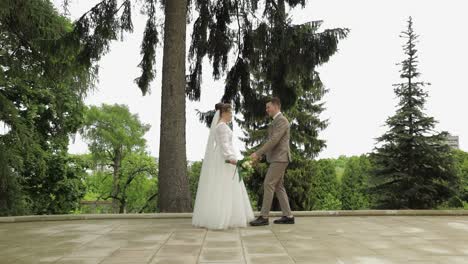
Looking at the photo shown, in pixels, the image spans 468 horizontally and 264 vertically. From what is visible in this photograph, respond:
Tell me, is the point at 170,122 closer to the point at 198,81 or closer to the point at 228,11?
the point at 198,81

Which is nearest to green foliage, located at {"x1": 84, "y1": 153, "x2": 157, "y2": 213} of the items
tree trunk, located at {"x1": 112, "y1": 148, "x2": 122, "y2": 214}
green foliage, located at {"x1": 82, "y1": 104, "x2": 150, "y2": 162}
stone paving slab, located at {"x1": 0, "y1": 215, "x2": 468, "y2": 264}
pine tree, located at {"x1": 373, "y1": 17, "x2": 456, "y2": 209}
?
tree trunk, located at {"x1": 112, "y1": 148, "x2": 122, "y2": 214}

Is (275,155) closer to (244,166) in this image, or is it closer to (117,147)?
(244,166)

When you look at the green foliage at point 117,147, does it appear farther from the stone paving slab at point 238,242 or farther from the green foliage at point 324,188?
the stone paving slab at point 238,242

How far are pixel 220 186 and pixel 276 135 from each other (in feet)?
3.75

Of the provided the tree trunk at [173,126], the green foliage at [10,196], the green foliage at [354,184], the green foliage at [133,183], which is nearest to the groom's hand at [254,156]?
the tree trunk at [173,126]

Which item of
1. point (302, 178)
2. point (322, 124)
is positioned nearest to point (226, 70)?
point (302, 178)

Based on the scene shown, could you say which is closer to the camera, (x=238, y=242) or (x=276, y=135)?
(x=238, y=242)

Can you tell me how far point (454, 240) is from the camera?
6.07 metres

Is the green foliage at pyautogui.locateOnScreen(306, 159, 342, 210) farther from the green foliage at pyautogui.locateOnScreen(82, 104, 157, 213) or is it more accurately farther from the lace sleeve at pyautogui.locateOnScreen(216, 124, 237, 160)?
the lace sleeve at pyautogui.locateOnScreen(216, 124, 237, 160)

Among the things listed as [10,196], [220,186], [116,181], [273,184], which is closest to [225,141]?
[220,186]

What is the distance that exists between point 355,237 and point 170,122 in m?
4.97

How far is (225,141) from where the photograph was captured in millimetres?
7191

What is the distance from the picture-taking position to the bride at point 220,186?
7.02 m

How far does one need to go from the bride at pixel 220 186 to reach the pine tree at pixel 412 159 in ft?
43.4
